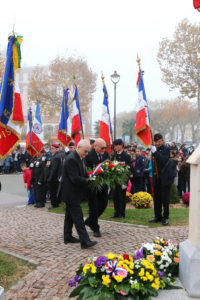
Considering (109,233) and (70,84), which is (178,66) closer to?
(70,84)

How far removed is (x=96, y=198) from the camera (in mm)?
6613

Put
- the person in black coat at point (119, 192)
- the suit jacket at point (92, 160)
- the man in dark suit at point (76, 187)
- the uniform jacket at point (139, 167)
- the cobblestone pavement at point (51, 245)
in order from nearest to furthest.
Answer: the cobblestone pavement at point (51, 245) < the man in dark suit at point (76, 187) < the suit jacket at point (92, 160) < the person in black coat at point (119, 192) < the uniform jacket at point (139, 167)

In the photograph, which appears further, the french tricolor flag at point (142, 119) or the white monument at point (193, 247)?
the french tricolor flag at point (142, 119)

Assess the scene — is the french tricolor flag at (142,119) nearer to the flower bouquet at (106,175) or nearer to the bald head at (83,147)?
the flower bouquet at (106,175)

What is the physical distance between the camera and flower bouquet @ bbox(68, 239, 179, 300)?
10.8 ft

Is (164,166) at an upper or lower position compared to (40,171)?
upper

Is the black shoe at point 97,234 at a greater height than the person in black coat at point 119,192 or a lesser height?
lesser

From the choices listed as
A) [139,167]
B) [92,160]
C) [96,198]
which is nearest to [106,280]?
[96,198]

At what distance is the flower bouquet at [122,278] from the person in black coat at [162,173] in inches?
141

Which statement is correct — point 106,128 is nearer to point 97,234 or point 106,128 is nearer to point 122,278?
point 97,234

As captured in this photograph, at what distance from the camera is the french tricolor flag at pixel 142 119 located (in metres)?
8.22

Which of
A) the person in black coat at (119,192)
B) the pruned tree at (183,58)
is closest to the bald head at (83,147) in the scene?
the person in black coat at (119,192)

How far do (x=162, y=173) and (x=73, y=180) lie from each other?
252 cm

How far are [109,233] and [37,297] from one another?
304cm
